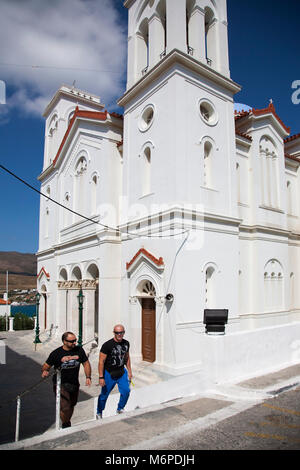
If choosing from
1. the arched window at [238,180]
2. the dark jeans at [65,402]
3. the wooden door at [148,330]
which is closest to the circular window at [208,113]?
the arched window at [238,180]

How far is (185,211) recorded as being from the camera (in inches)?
435

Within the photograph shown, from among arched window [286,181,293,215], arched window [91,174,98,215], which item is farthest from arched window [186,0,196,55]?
arched window [286,181,293,215]

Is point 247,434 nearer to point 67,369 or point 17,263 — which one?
point 67,369

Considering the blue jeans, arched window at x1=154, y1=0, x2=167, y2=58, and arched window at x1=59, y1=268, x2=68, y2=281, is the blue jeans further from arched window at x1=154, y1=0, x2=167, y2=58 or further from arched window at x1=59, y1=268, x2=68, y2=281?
arched window at x1=59, y1=268, x2=68, y2=281

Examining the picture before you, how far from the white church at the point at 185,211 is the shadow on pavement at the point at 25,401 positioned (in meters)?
2.96

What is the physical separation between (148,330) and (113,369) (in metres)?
5.82

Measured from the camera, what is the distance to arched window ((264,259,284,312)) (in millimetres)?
14695

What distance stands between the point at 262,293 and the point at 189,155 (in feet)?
21.8

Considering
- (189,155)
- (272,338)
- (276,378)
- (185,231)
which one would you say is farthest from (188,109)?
(276,378)

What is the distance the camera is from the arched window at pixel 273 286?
14695 mm

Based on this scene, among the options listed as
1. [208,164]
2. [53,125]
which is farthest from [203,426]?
[53,125]
